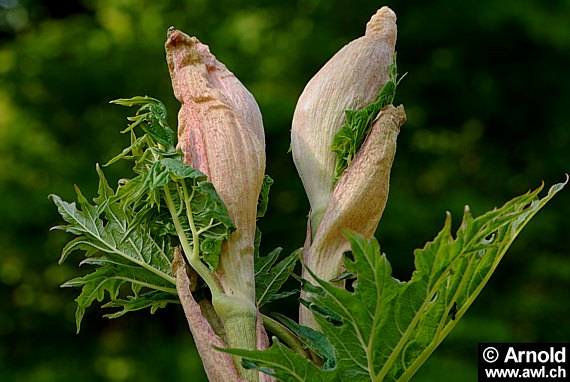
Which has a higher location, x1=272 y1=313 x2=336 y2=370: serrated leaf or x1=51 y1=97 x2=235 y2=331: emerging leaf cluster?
x1=51 y1=97 x2=235 y2=331: emerging leaf cluster

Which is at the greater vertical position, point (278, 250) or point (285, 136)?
point (285, 136)

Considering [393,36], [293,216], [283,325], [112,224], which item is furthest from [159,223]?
[293,216]

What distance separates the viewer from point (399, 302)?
907mm

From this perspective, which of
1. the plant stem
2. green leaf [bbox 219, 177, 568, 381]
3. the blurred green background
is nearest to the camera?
green leaf [bbox 219, 177, 568, 381]

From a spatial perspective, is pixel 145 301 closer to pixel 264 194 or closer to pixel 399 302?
pixel 264 194

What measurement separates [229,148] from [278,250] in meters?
0.17

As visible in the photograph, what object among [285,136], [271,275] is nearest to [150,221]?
[271,275]

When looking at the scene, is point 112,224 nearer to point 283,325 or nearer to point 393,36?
point 283,325

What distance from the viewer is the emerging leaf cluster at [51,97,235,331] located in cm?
99

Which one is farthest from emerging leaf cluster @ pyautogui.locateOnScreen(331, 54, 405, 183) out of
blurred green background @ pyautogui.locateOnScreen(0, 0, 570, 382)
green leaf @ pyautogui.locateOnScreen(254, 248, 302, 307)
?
blurred green background @ pyautogui.locateOnScreen(0, 0, 570, 382)

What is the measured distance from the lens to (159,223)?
105 cm

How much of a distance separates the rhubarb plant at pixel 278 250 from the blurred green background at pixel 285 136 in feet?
13.7

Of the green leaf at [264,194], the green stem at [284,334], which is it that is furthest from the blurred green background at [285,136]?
the green stem at [284,334]

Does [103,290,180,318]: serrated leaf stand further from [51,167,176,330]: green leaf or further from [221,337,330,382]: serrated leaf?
[221,337,330,382]: serrated leaf
